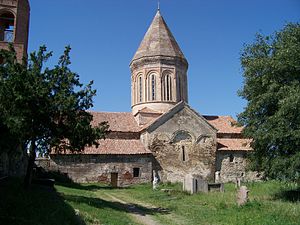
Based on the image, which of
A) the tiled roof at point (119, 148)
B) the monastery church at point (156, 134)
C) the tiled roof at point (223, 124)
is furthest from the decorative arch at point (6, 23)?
the tiled roof at point (223, 124)

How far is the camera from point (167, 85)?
104 feet

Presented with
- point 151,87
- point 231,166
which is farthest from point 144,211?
point 151,87

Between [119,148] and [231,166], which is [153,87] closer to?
[119,148]

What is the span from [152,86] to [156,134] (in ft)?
18.4

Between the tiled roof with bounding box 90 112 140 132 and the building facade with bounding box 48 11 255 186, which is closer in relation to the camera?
the building facade with bounding box 48 11 255 186

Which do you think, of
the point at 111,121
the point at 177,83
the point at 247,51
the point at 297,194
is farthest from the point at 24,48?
the point at 297,194

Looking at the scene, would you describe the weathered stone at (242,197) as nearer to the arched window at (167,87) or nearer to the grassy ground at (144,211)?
the grassy ground at (144,211)

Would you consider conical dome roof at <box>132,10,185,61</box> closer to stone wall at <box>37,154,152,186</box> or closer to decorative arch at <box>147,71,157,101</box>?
decorative arch at <box>147,71,157,101</box>

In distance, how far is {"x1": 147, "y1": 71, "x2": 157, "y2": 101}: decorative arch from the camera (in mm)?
31328

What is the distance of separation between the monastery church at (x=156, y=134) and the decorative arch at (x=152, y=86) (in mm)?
67

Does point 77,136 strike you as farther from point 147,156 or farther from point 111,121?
point 111,121

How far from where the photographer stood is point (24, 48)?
20.5 m

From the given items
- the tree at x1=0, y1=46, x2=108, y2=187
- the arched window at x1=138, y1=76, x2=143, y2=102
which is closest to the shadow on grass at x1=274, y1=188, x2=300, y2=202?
the tree at x1=0, y1=46, x2=108, y2=187

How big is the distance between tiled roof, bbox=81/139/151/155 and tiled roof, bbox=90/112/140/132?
1.27 metres
